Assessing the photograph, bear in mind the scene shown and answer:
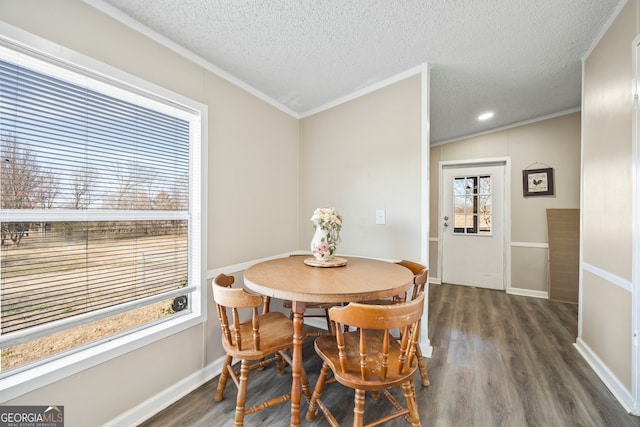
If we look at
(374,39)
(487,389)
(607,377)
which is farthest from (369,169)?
(607,377)

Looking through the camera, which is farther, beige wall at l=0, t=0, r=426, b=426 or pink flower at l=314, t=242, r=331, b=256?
pink flower at l=314, t=242, r=331, b=256

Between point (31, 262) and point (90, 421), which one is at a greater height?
point (31, 262)

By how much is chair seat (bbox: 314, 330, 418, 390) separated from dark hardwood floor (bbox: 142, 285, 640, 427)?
0.47 meters

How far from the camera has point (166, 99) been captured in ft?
5.50

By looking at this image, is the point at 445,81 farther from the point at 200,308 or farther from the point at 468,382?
the point at 200,308

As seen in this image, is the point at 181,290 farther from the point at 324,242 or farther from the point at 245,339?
the point at 324,242

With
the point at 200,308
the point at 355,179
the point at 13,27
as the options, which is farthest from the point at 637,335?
A: the point at 13,27

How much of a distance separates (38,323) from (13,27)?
4.32 feet

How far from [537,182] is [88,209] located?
16.2 feet

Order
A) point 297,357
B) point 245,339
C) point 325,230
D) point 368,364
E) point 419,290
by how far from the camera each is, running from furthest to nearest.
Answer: point 325,230, point 419,290, point 245,339, point 297,357, point 368,364

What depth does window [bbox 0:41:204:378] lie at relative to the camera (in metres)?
1.14

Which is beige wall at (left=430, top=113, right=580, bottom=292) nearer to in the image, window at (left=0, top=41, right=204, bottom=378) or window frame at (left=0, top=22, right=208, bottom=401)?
window frame at (left=0, top=22, right=208, bottom=401)

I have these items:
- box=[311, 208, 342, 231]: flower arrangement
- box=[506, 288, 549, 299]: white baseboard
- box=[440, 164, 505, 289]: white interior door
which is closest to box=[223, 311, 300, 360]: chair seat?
box=[311, 208, 342, 231]: flower arrangement

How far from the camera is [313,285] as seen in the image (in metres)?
1.40
